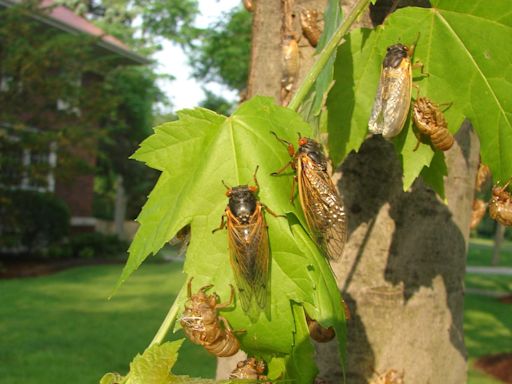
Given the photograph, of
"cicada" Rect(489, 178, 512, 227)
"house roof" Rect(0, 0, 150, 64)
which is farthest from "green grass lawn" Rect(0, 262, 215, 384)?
"house roof" Rect(0, 0, 150, 64)

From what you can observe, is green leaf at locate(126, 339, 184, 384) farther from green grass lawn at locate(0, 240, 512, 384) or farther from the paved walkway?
the paved walkway

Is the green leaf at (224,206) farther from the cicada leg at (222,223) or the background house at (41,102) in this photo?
the background house at (41,102)

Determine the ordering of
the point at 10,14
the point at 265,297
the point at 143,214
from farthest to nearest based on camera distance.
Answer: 1. the point at 10,14
2. the point at 143,214
3. the point at 265,297

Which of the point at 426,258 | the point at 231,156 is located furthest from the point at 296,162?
the point at 426,258

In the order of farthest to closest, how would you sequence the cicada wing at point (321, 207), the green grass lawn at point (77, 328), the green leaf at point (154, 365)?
the green grass lawn at point (77, 328), the cicada wing at point (321, 207), the green leaf at point (154, 365)

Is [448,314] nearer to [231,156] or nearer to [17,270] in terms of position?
[231,156]

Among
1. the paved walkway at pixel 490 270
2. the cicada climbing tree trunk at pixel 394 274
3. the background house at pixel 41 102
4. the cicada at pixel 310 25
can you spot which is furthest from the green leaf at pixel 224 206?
the paved walkway at pixel 490 270
